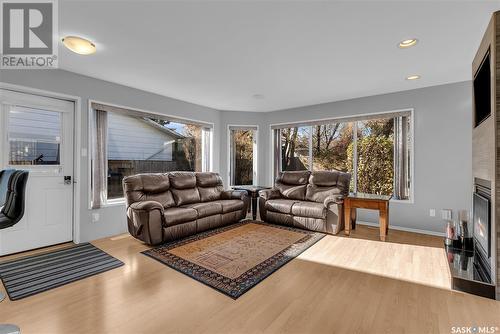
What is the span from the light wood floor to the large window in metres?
1.96

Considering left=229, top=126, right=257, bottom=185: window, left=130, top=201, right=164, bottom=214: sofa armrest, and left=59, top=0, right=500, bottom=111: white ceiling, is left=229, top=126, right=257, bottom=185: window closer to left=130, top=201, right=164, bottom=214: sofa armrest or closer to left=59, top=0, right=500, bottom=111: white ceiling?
left=59, top=0, right=500, bottom=111: white ceiling

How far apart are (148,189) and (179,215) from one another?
2.58 feet

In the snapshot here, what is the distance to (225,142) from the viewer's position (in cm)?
558

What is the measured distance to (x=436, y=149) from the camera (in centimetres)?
379

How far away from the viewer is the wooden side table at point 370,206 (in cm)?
341

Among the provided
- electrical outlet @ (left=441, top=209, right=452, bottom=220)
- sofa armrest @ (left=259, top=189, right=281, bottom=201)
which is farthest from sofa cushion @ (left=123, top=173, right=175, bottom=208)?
electrical outlet @ (left=441, top=209, right=452, bottom=220)

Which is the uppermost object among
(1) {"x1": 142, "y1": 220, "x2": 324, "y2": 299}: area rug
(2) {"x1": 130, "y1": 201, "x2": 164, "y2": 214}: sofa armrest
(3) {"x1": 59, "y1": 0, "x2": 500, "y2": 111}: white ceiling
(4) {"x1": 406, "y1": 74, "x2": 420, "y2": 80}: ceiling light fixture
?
(4) {"x1": 406, "y1": 74, "x2": 420, "y2": 80}: ceiling light fixture

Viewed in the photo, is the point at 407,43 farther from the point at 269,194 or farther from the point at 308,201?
the point at 269,194

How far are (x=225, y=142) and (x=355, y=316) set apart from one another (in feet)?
14.6

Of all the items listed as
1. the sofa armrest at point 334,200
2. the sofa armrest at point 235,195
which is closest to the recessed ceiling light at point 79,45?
the sofa armrest at point 235,195

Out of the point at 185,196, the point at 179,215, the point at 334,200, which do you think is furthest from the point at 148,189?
the point at 334,200

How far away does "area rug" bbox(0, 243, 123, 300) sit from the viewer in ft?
6.95

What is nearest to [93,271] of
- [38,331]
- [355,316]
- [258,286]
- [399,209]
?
[38,331]

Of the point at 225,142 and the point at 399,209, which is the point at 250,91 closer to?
the point at 225,142
